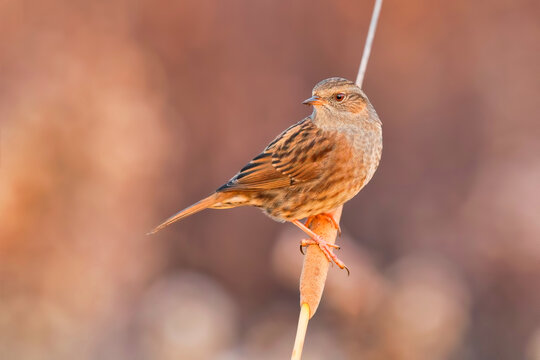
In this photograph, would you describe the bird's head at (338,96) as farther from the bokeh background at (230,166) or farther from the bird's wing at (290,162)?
the bokeh background at (230,166)

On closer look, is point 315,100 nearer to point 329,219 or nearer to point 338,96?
point 338,96

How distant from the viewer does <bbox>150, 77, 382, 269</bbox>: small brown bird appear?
13.5 ft

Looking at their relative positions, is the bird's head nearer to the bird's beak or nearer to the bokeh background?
the bird's beak

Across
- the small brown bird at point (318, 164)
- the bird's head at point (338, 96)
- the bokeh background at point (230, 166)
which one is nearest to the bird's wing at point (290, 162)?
the small brown bird at point (318, 164)

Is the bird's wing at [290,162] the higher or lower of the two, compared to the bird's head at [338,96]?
lower

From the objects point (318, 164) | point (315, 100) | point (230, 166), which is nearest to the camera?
point (315, 100)

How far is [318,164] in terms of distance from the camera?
4262 millimetres

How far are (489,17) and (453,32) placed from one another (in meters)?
0.45

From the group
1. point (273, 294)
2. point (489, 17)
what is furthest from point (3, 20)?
point (489, 17)

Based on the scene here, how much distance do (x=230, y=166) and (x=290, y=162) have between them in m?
4.16

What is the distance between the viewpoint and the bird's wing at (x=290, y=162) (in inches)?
167

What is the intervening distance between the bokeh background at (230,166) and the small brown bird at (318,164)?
334 cm

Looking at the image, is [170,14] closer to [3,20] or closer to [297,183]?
[3,20]

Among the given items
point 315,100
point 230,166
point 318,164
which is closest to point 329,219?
point 318,164
